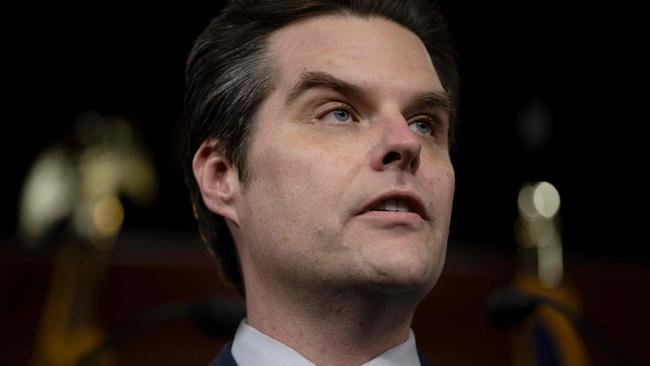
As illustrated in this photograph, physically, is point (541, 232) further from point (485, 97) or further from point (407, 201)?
point (407, 201)

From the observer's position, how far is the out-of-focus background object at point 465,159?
12.0 feet

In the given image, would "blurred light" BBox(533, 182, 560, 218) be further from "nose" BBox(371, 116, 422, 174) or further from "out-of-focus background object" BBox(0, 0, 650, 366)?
"nose" BBox(371, 116, 422, 174)

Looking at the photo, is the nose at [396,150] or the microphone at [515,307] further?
the microphone at [515,307]

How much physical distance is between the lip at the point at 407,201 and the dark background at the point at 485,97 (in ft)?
9.67

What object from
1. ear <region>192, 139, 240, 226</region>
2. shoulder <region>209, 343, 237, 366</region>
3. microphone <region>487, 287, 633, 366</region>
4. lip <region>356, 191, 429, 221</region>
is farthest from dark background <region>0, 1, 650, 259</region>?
lip <region>356, 191, 429, 221</region>

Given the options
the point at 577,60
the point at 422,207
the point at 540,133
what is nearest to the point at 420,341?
the point at 540,133

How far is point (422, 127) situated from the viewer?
1637 millimetres

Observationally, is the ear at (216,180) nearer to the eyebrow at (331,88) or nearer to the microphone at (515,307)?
the eyebrow at (331,88)

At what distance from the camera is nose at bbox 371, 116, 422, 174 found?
144 cm

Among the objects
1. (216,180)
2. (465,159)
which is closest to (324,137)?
(216,180)

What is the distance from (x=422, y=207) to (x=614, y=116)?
3362 mm

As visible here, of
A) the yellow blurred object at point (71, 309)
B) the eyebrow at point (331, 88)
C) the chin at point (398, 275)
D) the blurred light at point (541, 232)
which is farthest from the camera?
the blurred light at point (541, 232)

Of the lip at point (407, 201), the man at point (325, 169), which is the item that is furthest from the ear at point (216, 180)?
the lip at point (407, 201)

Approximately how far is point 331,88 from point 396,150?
6.7 inches
